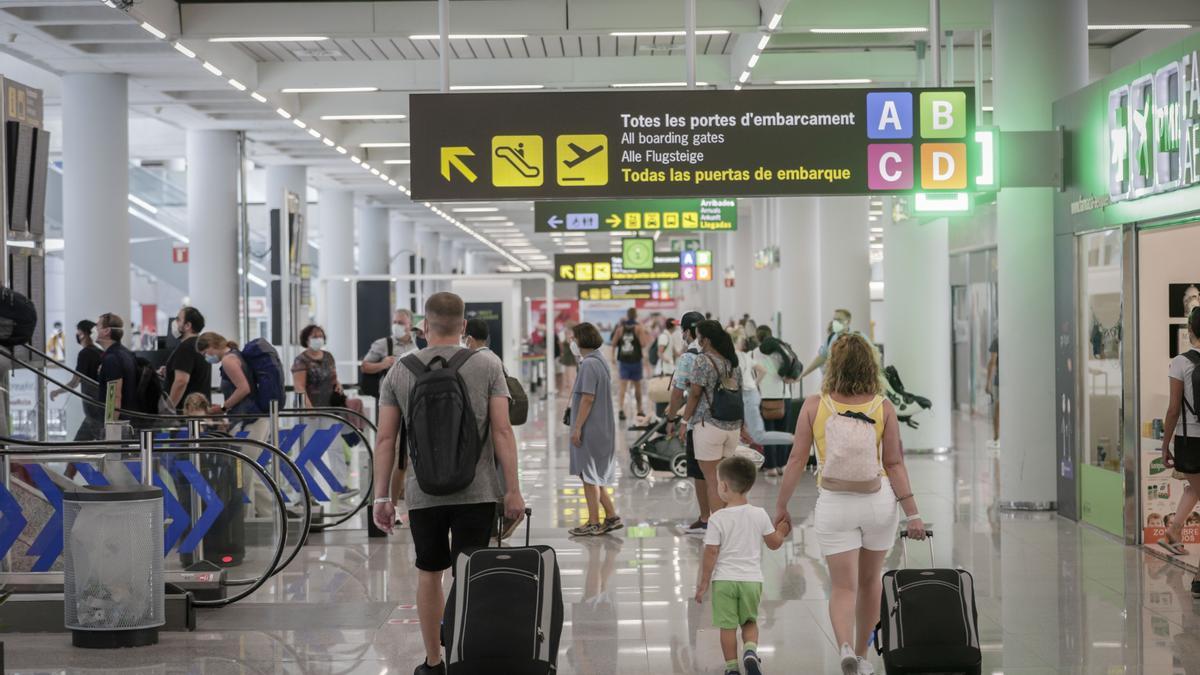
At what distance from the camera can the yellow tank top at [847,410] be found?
18.7 feet

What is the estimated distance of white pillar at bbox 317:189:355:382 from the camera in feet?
103

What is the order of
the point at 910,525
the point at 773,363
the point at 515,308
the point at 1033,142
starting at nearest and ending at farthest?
the point at 910,525 < the point at 1033,142 < the point at 773,363 < the point at 515,308

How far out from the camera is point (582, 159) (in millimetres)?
9336

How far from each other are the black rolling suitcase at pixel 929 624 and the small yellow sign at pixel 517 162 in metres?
4.67

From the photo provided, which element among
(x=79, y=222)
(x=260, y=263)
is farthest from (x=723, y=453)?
(x=260, y=263)

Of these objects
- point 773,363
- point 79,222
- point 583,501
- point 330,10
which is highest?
point 330,10

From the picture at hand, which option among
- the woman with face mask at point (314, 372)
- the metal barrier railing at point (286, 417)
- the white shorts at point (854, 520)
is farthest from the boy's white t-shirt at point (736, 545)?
the woman with face mask at point (314, 372)

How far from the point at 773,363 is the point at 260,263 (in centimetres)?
2922

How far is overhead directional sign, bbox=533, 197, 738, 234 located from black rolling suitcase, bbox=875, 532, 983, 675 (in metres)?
13.3

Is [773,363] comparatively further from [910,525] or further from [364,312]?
[364,312]

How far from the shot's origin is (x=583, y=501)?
12.6 metres

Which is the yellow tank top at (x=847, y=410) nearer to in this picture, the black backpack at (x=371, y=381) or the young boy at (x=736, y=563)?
the young boy at (x=736, y=563)

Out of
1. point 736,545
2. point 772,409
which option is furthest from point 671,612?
point 772,409

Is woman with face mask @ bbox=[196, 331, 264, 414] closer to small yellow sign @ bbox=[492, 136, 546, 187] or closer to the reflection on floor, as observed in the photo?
the reflection on floor
